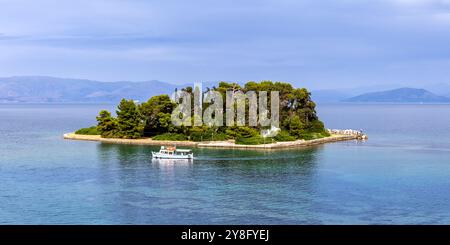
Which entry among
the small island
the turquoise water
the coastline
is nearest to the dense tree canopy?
the small island

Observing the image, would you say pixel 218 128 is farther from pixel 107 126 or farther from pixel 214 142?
pixel 107 126

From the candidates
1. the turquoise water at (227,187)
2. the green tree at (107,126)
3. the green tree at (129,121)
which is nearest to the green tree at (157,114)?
the green tree at (129,121)

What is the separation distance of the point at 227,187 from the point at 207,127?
3494 cm

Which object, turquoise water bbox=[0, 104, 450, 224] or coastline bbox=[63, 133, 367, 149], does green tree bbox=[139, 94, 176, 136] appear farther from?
turquoise water bbox=[0, 104, 450, 224]

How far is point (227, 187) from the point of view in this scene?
40.1m

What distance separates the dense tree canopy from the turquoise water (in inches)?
357

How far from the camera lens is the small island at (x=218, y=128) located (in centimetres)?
7150

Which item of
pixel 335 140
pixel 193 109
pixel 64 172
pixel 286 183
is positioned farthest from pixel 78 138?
pixel 286 183

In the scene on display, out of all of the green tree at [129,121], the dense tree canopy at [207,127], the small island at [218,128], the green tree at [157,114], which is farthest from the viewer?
the green tree at [129,121]

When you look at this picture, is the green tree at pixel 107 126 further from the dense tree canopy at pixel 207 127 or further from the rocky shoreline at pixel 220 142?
the rocky shoreline at pixel 220 142

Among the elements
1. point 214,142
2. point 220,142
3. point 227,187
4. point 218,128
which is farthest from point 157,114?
point 227,187

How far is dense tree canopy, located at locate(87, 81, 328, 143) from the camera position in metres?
73.5
